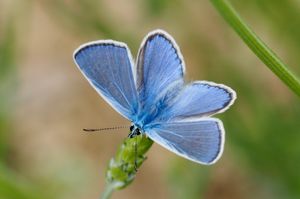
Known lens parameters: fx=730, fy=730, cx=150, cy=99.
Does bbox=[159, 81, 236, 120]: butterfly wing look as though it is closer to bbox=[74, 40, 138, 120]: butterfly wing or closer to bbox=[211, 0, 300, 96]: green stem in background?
bbox=[74, 40, 138, 120]: butterfly wing

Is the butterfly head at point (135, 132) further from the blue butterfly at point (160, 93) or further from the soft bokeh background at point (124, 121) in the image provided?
the soft bokeh background at point (124, 121)

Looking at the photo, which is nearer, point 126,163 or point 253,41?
point 253,41

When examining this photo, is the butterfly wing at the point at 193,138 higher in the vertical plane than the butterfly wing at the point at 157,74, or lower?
lower

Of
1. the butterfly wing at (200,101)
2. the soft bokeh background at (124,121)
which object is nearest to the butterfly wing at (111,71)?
the butterfly wing at (200,101)

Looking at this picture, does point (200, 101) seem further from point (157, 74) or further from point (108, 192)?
point (108, 192)

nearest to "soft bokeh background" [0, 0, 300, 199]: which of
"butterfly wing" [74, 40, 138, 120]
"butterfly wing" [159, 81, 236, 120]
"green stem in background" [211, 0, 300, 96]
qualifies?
"butterfly wing" [74, 40, 138, 120]

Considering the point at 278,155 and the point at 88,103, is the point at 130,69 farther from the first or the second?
the point at 88,103

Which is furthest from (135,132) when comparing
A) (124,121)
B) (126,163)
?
(124,121)
